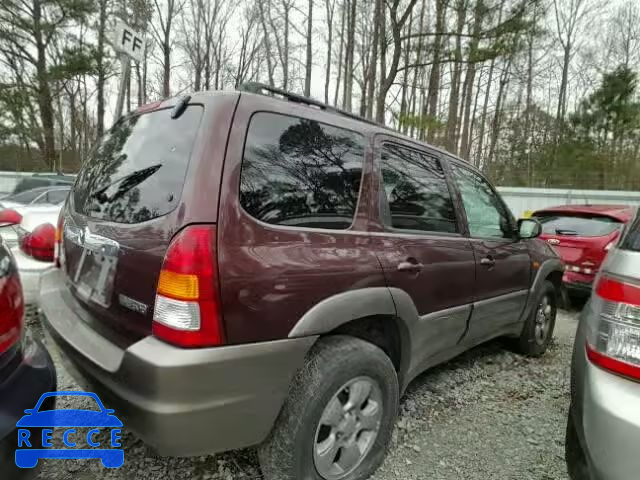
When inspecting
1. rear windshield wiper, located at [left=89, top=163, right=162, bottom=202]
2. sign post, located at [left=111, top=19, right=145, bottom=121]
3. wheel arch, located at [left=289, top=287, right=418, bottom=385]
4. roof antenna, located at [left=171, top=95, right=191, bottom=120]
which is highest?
sign post, located at [left=111, top=19, right=145, bottom=121]

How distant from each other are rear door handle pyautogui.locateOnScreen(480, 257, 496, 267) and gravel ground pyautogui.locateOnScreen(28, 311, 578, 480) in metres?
1.03

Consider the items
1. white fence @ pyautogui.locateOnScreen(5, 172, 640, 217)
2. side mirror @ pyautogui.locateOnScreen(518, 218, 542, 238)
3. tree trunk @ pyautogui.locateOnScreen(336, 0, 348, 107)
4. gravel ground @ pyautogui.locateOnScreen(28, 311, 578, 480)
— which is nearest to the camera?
gravel ground @ pyautogui.locateOnScreen(28, 311, 578, 480)

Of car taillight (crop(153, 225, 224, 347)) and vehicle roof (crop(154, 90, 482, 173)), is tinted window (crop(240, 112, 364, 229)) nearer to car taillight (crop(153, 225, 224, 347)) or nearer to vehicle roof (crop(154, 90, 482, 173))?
vehicle roof (crop(154, 90, 482, 173))

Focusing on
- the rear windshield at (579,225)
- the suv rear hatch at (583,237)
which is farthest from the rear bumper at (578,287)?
the rear windshield at (579,225)

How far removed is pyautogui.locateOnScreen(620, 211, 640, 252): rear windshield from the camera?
1443 millimetres

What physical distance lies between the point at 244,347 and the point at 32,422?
794 mm

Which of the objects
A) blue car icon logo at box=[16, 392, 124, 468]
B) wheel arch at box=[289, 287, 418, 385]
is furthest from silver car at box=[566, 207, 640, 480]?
blue car icon logo at box=[16, 392, 124, 468]

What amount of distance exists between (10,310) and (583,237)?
622 centimetres

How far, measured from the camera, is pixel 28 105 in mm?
19531

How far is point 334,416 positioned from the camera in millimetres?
1910

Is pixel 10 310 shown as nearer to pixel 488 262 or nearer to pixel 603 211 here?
pixel 488 262

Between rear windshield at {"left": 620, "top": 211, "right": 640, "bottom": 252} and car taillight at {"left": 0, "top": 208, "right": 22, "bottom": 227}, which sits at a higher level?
rear windshield at {"left": 620, "top": 211, "right": 640, "bottom": 252}

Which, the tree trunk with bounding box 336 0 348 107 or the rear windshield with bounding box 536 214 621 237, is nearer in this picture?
the rear windshield with bounding box 536 214 621 237

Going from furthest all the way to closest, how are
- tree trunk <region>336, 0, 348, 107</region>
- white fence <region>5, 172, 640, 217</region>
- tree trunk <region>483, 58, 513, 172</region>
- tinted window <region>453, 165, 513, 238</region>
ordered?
tree trunk <region>483, 58, 513, 172</region>
tree trunk <region>336, 0, 348, 107</region>
white fence <region>5, 172, 640, 217</region>
tinted window <region>453, 165, 513, 238</region>
